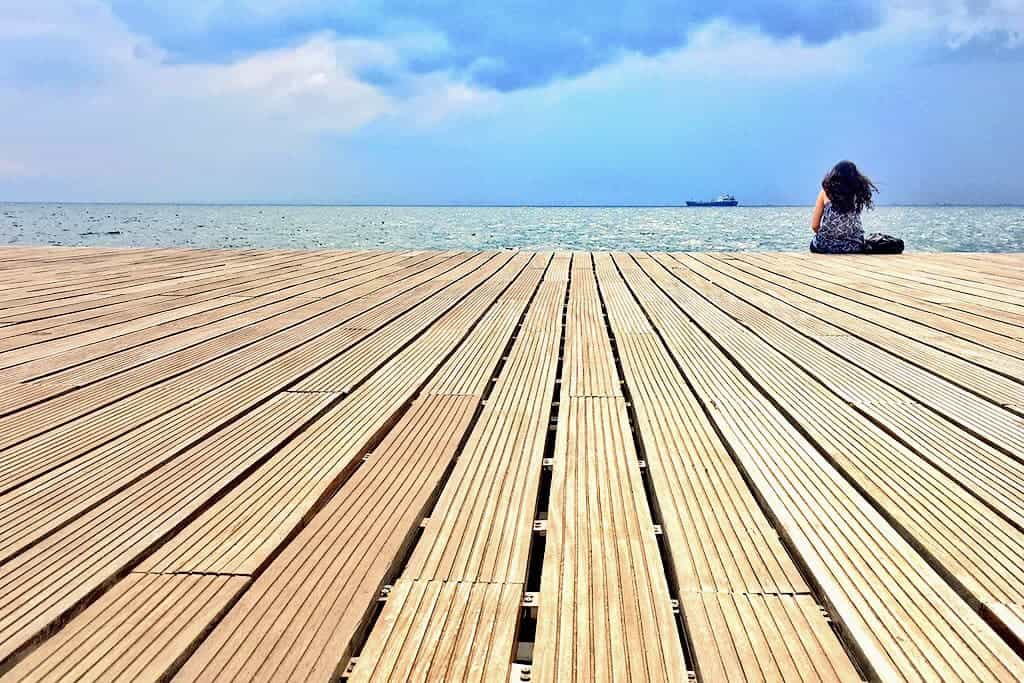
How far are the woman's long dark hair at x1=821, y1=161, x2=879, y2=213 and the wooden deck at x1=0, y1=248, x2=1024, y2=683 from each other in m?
3.50

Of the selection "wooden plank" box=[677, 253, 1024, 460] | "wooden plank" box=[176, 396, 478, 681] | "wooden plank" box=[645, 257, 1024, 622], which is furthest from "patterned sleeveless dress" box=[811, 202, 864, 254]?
"wooden plank" box=[176, 396, 478, 681]

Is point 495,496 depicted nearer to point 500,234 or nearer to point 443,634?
point 443,634

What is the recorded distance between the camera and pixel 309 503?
120 centimetres

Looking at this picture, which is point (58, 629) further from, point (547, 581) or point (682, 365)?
point (682, 365)

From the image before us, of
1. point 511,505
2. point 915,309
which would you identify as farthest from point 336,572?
point 915,309

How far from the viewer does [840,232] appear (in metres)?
6.16

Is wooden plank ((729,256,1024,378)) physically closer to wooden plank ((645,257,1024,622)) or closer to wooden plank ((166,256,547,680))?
wooden plank ((645,257,1024,622))

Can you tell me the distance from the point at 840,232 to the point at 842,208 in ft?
0.86

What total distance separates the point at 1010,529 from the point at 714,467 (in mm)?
474

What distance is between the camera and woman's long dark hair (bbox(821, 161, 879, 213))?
5855mm

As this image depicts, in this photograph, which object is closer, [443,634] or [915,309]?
[443,634]

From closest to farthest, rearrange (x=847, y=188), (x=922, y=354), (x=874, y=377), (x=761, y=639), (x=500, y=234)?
(x=761, y=639) → (x=874, y=377) → (x=922, y=354) → (x=847, y=188) → (x=500, y=234)

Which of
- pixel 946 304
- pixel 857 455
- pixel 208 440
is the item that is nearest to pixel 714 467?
pixel 857 455

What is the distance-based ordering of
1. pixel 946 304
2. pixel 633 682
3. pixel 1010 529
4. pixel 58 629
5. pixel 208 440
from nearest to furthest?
pixel 633 682 < pixel 58 629 < pixel 1010 529 < pixel 208 440 < pixel 946 304
